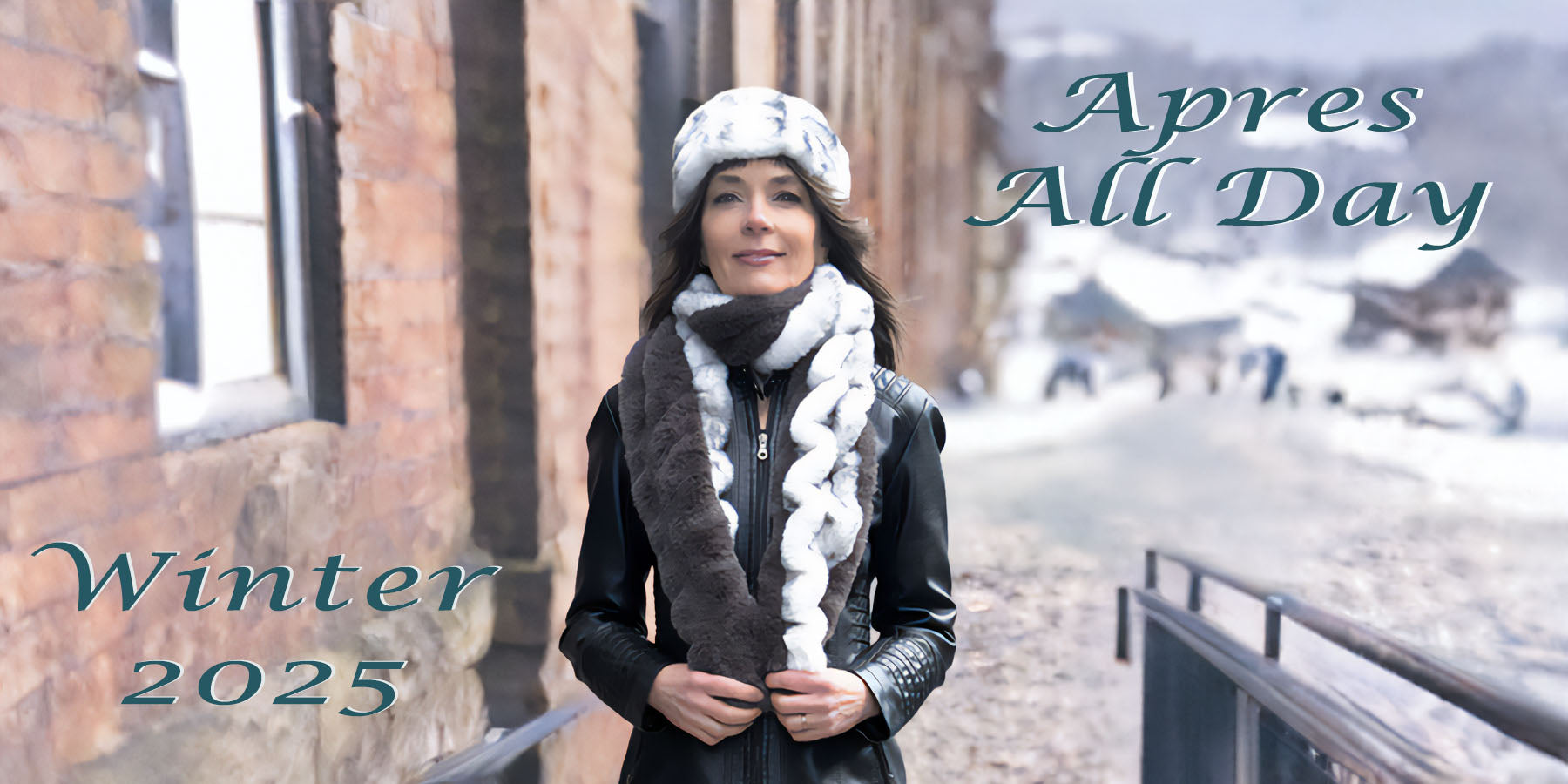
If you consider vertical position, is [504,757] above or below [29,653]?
below

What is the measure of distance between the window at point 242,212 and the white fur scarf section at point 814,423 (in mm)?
1018

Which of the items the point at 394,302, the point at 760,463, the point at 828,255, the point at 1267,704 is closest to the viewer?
the point at 760,463

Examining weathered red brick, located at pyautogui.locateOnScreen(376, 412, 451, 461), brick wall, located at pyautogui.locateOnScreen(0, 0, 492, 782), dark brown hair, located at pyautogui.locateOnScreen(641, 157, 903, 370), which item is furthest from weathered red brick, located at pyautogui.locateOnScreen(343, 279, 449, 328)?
dark brown hair, located at pyautogui.locateOnScreen(641, 157, 903, 370)

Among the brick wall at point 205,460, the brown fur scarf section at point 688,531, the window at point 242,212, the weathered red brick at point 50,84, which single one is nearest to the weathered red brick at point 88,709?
the brick wall at point 205,460

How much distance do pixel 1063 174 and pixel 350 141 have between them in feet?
5.39

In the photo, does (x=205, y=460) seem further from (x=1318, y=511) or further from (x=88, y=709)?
(x=1318, y=511)

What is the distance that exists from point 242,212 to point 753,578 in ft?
4.40

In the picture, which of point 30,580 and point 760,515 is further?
point 30,580

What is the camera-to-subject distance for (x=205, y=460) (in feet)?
5.49

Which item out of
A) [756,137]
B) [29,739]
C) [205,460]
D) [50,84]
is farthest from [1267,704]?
[50,84]

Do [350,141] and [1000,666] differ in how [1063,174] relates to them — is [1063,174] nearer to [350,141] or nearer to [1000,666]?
[1000,666]

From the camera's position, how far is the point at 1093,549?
2.61 m

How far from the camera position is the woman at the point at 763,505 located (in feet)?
3.49

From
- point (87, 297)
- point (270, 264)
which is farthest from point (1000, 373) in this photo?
point (87, 297)
